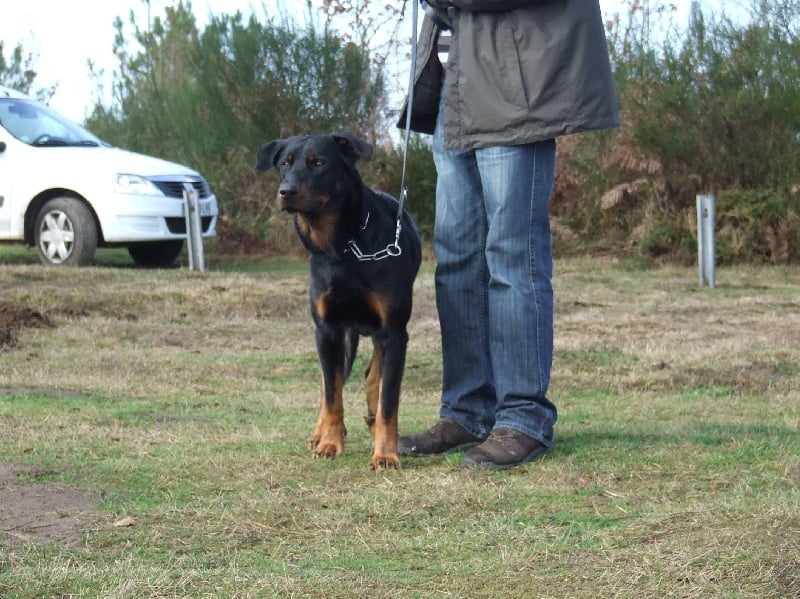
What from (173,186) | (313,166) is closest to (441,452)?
(313,166)

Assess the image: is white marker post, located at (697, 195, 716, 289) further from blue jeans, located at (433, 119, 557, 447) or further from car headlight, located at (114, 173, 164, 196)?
blue jeans, located at (433, 119, 557, 447)

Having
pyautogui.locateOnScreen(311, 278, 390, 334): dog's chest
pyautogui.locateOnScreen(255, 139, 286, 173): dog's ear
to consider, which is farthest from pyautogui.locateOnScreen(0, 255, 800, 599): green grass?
pyautogui.locateOnScreen(255, 139, 286, 173): dog's ear

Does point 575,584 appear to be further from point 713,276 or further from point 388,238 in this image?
point 713,276

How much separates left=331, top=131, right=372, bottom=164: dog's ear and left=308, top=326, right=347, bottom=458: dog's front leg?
68 centimetres

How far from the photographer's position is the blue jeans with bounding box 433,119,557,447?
4469 mm

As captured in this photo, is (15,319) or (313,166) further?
(15,319)

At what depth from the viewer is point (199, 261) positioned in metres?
12.4

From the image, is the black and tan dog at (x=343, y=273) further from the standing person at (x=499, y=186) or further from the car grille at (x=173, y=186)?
the car grille at (x=173, y=186)

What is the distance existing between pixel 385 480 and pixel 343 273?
0.81 meters

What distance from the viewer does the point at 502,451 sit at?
4430 millimetres

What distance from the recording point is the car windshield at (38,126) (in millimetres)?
12680

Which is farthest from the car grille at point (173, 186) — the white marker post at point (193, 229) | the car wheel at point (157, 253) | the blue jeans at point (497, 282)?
the blue jeans at point (497, 282)

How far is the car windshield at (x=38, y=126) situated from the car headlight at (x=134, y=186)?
0.97 m

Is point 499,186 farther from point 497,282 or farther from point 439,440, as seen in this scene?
point 439,440
